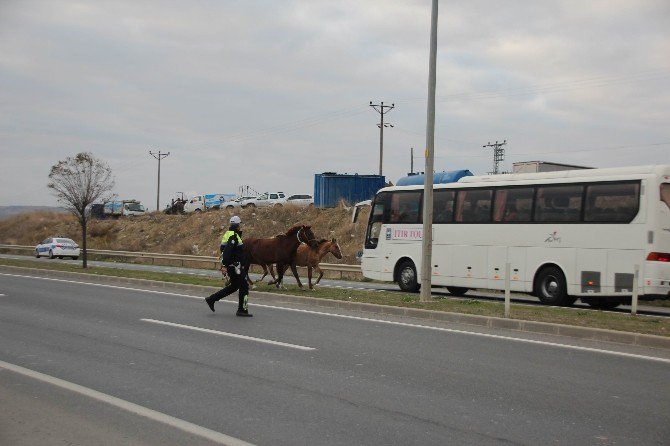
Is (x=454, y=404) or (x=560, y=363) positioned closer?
(x=454, y=404)

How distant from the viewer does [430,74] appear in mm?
19297

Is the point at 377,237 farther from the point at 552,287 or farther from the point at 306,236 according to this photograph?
the point at 552,287

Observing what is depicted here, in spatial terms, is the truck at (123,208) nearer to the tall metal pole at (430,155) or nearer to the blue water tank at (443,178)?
the blue water tank at (443,178)

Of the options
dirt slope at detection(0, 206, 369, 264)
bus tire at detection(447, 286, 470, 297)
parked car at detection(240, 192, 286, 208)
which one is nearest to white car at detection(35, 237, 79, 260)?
dirt slope at detection(0, 206, 369, 264)

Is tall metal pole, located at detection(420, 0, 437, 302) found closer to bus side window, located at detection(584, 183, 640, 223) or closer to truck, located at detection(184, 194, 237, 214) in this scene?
bus side window, located at detection(584, 183, 640, 223)

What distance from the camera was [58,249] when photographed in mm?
52375

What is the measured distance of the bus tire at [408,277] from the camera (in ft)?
84.8

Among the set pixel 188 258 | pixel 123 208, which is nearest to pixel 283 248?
pixel 188 258

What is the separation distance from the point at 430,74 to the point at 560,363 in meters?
10.5

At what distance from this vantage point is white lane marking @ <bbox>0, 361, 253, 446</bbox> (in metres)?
6.52

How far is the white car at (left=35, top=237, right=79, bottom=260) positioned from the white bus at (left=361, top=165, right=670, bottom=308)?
31.9 meters

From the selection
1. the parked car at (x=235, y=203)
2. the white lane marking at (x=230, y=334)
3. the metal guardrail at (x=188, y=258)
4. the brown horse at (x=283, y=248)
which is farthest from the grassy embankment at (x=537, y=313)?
the parked car at (x=235, y=203)

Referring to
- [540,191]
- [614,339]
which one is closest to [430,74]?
[540,191]

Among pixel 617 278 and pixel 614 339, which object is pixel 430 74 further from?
pixel 614 339
